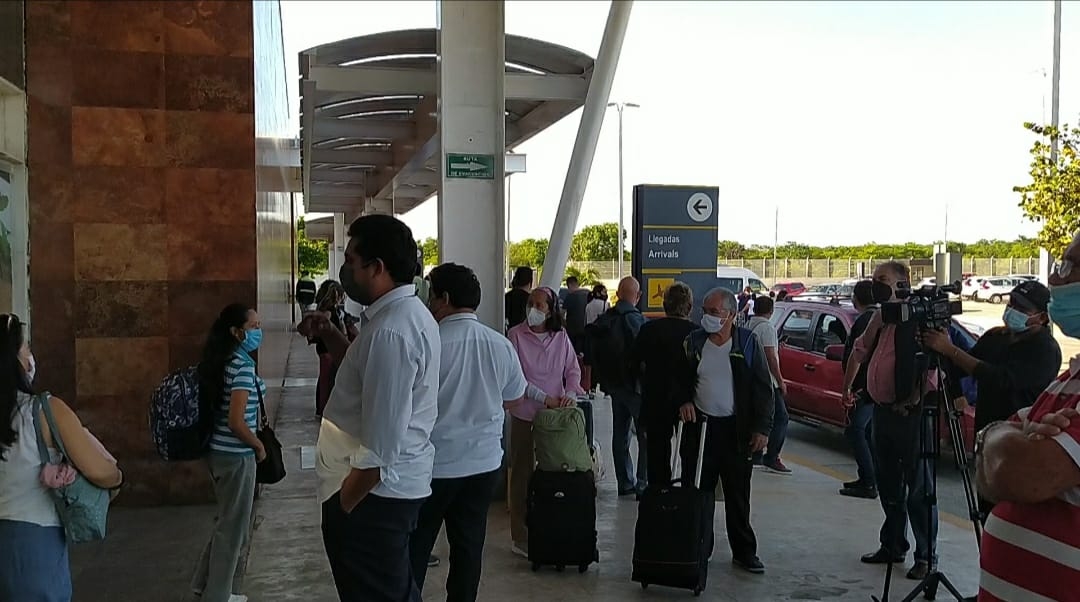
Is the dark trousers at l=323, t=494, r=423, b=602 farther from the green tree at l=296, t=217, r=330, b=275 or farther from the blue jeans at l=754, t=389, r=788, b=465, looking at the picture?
the green tree at l=296, t=217, r=330, b=275

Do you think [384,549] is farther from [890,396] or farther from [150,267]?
[150,267]

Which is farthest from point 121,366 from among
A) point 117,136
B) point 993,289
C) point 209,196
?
point 993,289

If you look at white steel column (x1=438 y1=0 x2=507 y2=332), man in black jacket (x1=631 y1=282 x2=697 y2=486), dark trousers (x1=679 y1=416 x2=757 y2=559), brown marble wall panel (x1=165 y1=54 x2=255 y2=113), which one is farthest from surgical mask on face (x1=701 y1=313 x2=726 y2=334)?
brown marble wall panel (x1=165 y1=54 x2=255 y2=113)

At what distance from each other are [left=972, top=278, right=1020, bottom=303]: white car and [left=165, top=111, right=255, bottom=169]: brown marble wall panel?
4431cm

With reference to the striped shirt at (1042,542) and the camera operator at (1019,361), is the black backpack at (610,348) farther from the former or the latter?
the striped shirt at (1042,542)

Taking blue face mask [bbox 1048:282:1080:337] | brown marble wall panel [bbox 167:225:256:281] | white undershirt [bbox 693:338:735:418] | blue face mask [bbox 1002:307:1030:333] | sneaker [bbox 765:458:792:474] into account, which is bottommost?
sneaker [bbox 765:458:792:474]

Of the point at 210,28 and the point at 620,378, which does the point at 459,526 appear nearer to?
the point at 620,378

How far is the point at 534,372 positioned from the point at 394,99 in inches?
316

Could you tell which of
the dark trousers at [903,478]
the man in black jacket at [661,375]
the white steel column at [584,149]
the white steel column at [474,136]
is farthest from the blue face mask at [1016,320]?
the white steel column at [584,149]

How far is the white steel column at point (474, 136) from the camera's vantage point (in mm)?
Answer: 7379

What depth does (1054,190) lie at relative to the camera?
1356 cm

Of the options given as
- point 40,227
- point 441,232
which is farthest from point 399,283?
point 40,227

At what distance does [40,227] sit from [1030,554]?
6880 millimetres

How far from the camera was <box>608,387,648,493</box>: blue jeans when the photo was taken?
24.4 ft
